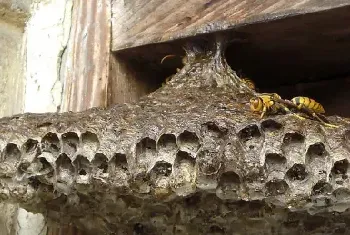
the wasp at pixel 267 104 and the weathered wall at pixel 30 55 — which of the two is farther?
the weathered wall at pixel 30 55

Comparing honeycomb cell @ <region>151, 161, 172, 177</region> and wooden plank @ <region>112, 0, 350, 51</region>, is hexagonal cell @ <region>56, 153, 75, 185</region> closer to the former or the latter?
honeycomb cell @ <region>151, 161, 172, 177</region>

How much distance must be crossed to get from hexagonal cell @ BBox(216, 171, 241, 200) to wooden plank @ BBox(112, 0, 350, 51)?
0.93 feet

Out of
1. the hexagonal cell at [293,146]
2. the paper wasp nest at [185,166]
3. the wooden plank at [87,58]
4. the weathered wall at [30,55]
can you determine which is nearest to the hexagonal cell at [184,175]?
the paper wasp nest at [185,166]

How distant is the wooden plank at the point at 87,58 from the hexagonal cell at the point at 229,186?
1.35 feet

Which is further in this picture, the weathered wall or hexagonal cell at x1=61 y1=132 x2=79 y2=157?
the weathered wall

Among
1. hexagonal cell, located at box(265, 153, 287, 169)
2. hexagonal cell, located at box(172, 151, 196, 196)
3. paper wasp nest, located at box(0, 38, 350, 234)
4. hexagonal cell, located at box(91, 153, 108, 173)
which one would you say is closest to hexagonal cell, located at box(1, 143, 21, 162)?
paper wasp nest, located at box(0, 38, 350, 234)

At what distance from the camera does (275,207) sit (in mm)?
887

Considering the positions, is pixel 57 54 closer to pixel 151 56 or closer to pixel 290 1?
pixel 151 56

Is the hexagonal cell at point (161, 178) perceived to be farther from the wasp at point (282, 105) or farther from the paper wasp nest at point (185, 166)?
the wasp at point (282, 105)

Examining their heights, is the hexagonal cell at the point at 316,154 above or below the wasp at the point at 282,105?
below

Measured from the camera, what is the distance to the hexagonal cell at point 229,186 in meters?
0.85

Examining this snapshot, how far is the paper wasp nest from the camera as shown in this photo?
84 cm

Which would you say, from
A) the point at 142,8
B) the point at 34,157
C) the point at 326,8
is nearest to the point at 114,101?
the point at 142,8

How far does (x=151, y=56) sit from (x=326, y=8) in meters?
0.35
